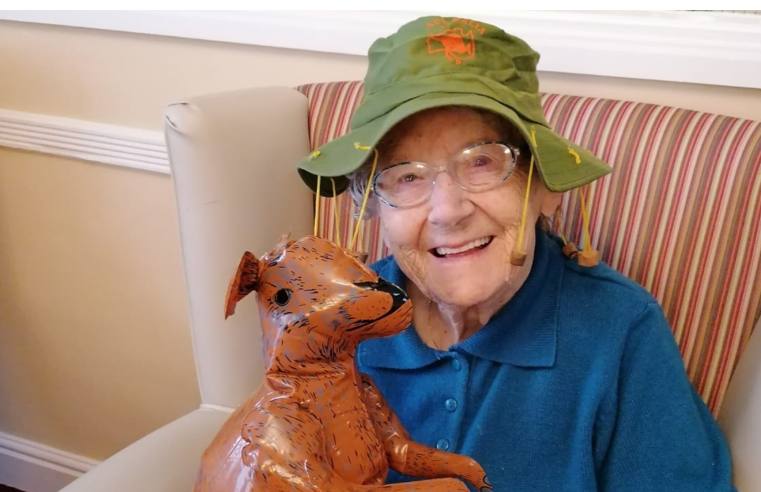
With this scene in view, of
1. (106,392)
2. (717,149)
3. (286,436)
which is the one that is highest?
(717,149)

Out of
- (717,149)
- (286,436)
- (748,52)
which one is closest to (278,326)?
(286,436)

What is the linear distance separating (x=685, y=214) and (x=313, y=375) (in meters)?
0.62

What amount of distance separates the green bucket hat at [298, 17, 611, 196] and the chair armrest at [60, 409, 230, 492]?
18.6 inches

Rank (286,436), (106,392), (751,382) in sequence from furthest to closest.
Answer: (106,392)
(751,382)
(286,436)

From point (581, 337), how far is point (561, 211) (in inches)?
8.9

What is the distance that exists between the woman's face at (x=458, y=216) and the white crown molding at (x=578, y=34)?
390 mm

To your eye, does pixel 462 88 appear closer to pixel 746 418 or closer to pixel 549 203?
pixel 549 203

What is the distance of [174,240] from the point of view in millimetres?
1523

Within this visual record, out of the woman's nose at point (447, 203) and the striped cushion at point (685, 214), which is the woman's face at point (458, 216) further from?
the striped cushion at point (685, 214)

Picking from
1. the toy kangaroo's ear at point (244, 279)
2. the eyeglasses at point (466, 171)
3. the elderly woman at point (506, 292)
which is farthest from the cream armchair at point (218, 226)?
the toy kangaroo's ear at point (244, 279)

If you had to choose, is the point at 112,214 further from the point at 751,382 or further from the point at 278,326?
→ the point at 751,382

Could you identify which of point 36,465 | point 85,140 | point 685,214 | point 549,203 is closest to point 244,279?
point 549,203

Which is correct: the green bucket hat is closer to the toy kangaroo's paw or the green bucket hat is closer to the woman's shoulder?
the woman's shoulder

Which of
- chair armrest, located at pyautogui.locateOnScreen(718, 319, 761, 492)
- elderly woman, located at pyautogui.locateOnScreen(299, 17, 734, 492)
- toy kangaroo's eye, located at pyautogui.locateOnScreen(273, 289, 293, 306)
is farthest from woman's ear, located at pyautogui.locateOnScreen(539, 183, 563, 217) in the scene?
toy kangaroo's eye, located at pyautogui.locateOnScreen(273, 289, 293, 306)
